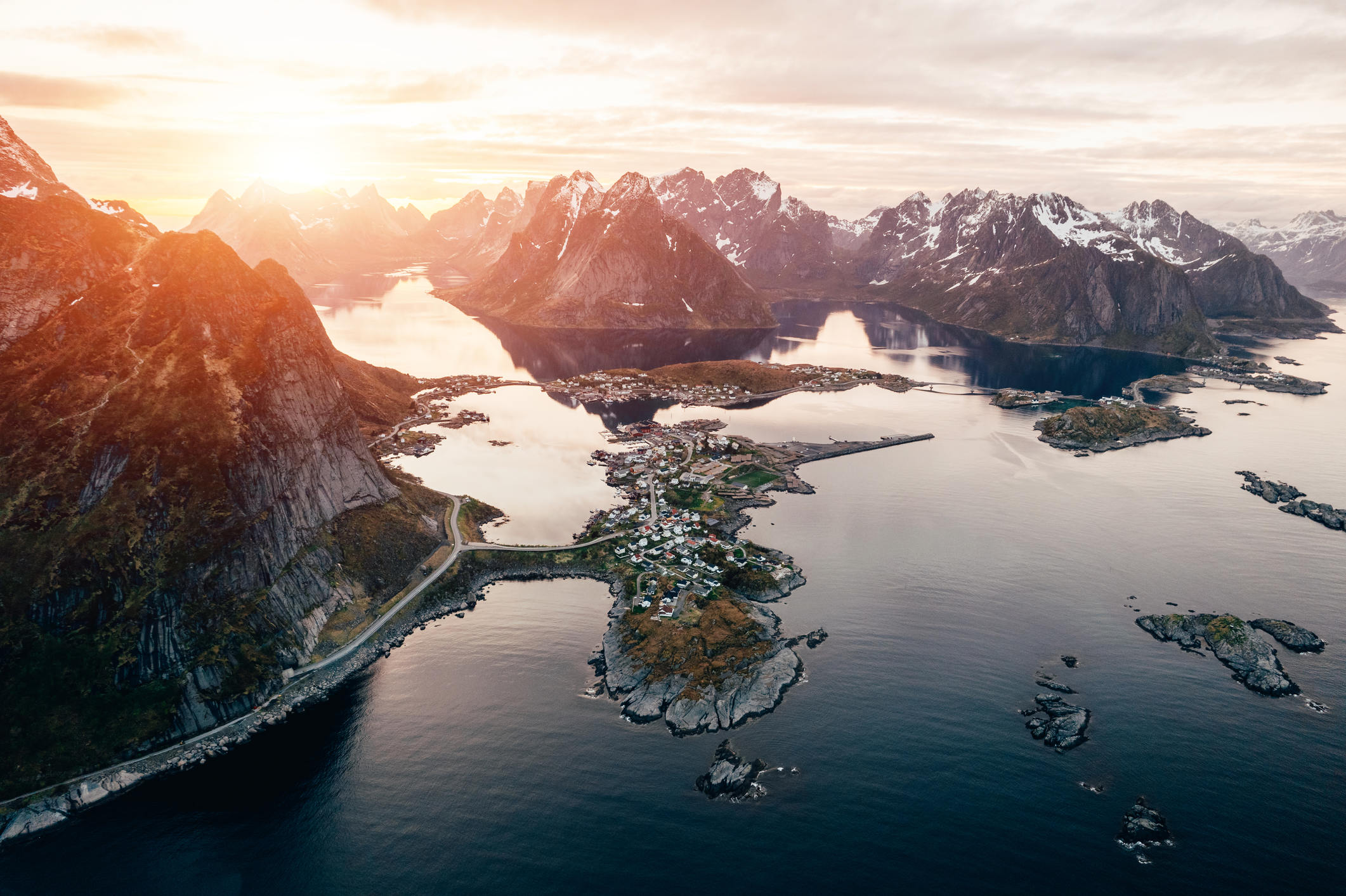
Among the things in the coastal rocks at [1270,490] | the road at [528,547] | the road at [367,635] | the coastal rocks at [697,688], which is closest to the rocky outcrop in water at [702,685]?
the coastal rocks at [697,688]

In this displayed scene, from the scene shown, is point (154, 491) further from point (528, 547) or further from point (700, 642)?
point (700, 642)

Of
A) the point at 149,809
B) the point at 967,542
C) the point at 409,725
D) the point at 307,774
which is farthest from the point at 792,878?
the point at 967,542

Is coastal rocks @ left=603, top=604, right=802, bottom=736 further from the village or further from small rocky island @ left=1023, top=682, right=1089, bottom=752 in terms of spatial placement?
small rocky island @ left=1023, top=682, right=1089, bottom=752

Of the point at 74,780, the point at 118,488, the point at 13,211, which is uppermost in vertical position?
the point at 13,211

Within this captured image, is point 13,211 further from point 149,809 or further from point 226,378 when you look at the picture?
point 149,809

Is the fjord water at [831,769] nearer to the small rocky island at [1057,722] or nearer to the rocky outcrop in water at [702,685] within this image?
the small rocky island at [1057,722]
